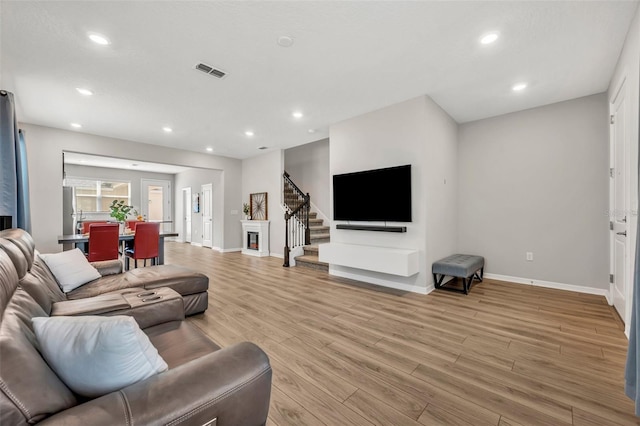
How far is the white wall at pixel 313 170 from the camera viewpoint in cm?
A: 743

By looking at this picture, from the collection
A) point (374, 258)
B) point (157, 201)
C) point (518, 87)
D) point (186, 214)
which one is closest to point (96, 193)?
point (157, 201)

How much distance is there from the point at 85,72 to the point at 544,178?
6254 mm

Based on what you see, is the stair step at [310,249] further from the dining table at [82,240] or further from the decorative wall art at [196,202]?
the decorative wall art at [196,202]

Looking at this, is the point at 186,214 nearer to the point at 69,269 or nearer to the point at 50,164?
the point at 50,164

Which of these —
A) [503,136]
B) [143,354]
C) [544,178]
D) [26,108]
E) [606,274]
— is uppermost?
[26,108]

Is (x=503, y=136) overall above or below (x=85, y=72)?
below

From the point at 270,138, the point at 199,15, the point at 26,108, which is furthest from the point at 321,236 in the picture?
the point at 26,108

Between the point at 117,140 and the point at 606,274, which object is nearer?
the point at 606,274

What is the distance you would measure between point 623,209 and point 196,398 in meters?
4.10

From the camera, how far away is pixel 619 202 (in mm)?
3031

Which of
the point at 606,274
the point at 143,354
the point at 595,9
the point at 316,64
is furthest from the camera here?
the point at 606,274

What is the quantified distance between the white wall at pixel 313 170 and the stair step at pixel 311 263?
1952 millimetres

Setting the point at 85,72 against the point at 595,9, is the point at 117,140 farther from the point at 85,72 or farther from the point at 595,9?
the point at 595,9

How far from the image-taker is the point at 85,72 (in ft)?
10.3
